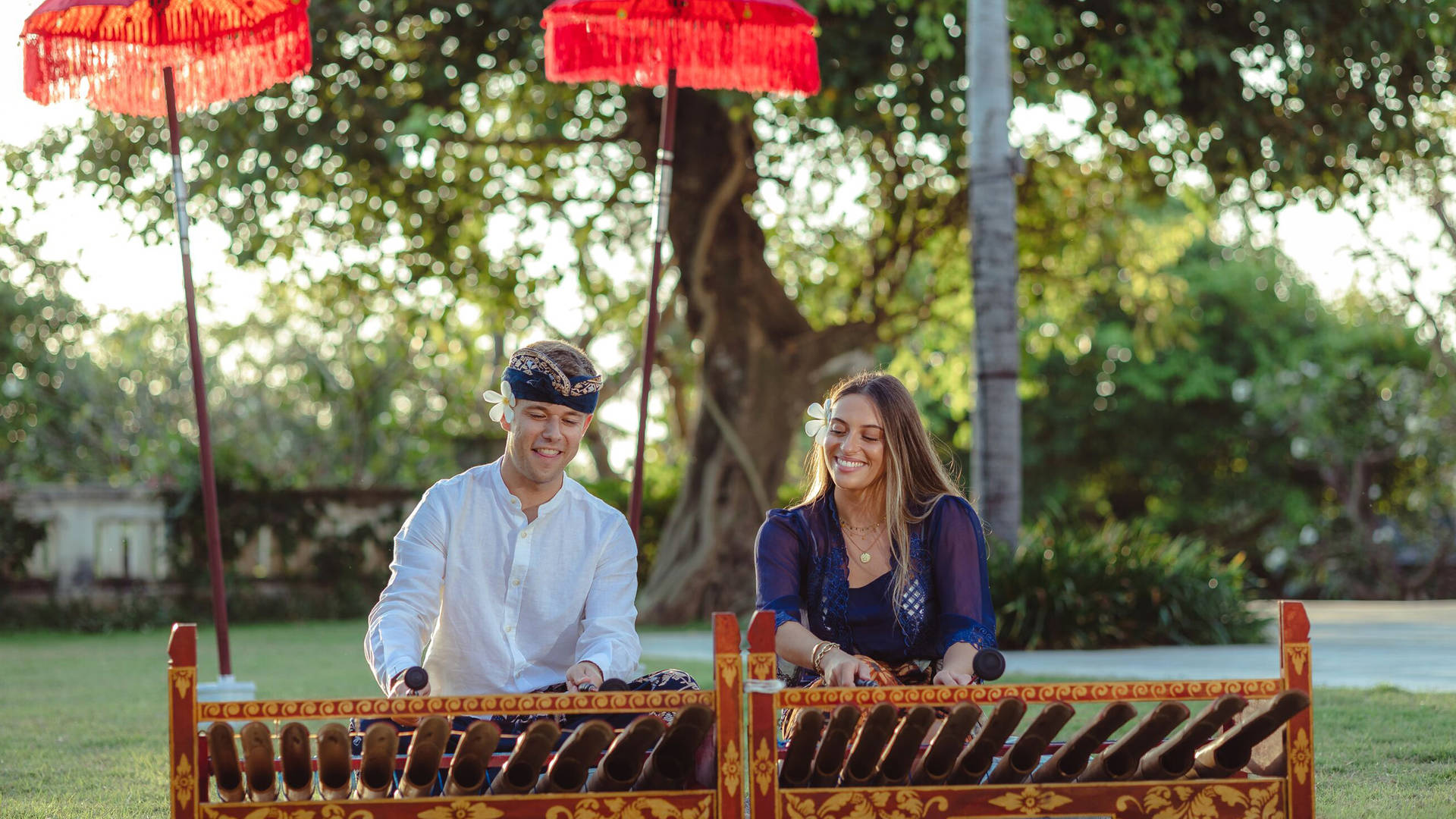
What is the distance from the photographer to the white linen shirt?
379cm

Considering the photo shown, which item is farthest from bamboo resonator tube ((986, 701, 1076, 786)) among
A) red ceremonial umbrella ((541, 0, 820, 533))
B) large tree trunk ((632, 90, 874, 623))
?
large tree trunk ((632, 90, 874, 623))

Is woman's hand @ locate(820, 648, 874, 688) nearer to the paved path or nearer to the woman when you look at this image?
the woman

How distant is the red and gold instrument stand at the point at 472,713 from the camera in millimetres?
2969

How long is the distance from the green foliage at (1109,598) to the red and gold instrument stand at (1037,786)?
605cm

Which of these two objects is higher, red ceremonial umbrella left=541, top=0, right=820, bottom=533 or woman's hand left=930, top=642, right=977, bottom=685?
red ceremonial umbrella left=541, top=0, right=820, bottom=533

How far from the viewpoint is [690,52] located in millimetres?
6102

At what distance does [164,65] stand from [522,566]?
10.8 ft

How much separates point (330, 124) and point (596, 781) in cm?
869

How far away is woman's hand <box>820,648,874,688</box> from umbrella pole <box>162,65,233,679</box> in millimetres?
2987

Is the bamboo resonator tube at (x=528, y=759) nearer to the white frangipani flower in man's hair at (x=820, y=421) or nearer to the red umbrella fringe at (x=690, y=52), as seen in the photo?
the white frangipani flower in man's hair at (x=820, y=421)

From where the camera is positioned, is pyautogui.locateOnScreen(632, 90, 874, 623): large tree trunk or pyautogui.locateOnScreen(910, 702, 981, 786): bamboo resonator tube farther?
pyautogui.locateOnScreen(632, 90, 874, 623): large tree trunk

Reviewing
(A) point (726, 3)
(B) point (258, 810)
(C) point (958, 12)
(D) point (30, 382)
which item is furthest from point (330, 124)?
(D) point (30, 382)

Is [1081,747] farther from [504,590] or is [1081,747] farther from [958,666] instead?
[504,590]

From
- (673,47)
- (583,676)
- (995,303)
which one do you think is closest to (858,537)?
(583,676)
